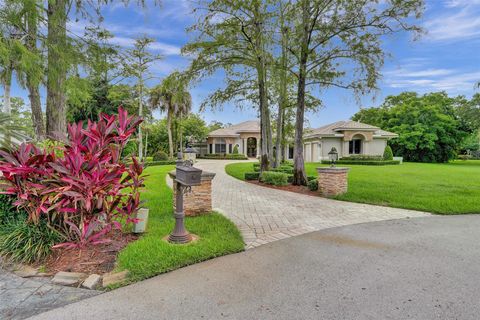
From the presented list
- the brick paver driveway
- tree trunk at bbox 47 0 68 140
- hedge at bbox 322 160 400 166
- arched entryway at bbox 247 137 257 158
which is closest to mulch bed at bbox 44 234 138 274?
the brick paver driveway

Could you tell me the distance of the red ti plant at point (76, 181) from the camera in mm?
3348

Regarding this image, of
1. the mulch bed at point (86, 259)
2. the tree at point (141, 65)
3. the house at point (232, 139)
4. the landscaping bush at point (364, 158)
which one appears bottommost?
the mulch bed at point (86, 259)

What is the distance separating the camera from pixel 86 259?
3.36 metres

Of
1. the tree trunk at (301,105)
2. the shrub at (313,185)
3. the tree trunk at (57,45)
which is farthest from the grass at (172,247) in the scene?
the tree trunk at (301,105)

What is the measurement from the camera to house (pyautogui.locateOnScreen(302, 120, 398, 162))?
2466 cm

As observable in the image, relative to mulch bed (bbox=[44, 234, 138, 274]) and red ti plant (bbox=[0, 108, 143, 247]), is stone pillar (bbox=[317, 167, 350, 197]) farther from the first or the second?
mulch bed (bbox=[44, 234, 138, 274])

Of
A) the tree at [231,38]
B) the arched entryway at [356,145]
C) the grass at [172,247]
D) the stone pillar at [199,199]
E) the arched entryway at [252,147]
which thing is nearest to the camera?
the grass at [172,247]

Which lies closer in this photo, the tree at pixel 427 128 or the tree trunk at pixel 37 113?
the tree trunk at pixel 37 113

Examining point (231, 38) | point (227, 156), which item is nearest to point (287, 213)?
point (231, 38)

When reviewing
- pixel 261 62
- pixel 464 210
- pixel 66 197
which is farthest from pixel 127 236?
pixel 261 62

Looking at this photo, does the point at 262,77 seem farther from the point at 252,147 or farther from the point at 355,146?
the point at 252,147

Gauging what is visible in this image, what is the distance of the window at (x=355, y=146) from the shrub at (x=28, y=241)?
86.0 ft

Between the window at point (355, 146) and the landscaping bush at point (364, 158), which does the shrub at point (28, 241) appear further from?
the window at point (355, 146)

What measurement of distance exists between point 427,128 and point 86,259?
115 feet
